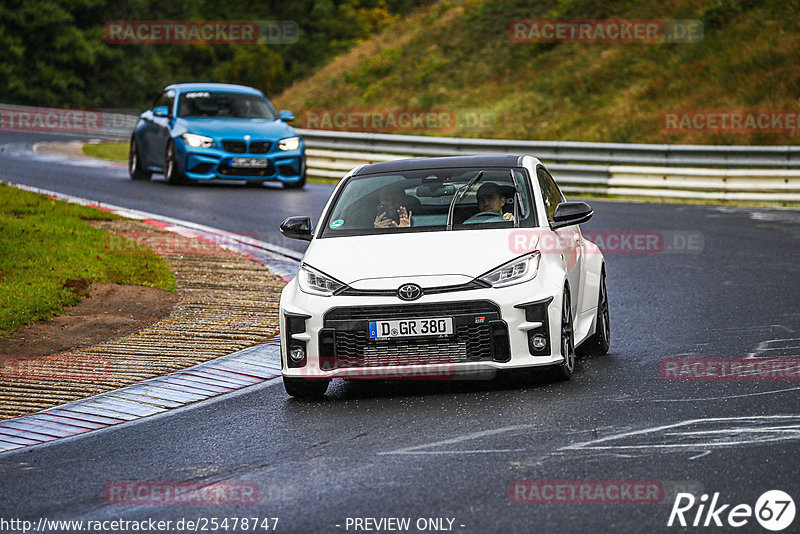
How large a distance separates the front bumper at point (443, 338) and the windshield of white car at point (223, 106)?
15.0m

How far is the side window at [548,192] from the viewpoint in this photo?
924 cm

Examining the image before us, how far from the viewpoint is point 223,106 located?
75.0ft

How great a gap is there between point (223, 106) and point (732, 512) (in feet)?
60.7

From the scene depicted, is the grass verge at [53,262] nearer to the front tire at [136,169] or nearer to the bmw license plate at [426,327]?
Result: the bmw license plate at [426,327]

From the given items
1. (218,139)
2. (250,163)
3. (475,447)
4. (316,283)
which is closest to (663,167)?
(250,163)

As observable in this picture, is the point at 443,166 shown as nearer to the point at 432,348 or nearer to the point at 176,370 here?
the point at 432,348

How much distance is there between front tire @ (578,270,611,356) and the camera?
31.7 ft

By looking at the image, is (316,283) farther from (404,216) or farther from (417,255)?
(404,216)

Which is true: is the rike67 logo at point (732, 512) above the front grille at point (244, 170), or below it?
above

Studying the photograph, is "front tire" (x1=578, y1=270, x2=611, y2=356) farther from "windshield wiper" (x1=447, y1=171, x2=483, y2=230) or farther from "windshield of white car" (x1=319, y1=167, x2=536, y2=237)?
"windshield wiper" (x1=447, y1=171, x2=483, y2=230)

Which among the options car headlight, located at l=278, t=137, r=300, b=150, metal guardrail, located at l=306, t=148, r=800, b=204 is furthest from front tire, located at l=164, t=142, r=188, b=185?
metal guardrail, located at l=306, t=148, r=800, b=204

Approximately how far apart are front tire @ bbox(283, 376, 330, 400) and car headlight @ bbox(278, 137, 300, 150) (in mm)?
13790

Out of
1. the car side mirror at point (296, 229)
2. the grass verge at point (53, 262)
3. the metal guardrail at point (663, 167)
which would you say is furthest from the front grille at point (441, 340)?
the metal guardrail at point (663, 167)

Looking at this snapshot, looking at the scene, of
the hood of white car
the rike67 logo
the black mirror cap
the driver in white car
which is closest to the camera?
the rike67 logo
